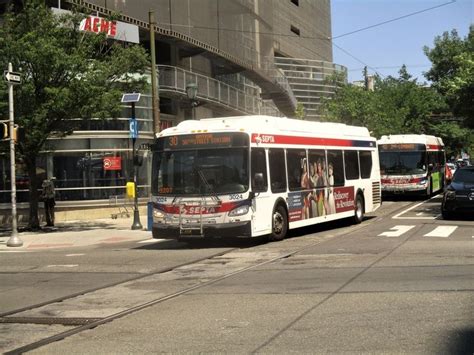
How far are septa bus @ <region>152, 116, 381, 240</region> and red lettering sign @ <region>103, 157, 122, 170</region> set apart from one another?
1129 cm

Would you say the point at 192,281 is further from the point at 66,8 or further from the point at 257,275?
the point at 66,8

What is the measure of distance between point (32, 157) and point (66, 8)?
7564 mm

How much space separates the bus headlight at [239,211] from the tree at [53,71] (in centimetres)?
731

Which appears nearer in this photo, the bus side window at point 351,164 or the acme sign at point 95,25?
the bus side window at point 351,164

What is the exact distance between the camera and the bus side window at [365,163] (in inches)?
781

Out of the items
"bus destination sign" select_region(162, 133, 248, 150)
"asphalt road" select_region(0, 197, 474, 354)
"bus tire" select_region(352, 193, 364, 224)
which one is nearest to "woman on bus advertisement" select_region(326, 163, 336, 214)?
"bus tire" select_region(352, 193, 364, 224)

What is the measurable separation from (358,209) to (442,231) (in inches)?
155

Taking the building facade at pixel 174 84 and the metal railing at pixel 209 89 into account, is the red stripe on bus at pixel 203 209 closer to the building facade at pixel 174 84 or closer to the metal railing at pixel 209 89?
the building facade at pixel 174 84

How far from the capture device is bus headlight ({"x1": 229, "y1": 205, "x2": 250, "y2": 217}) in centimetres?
1363

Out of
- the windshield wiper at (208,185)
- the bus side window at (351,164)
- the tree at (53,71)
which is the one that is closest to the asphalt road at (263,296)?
the windshield wiper at (208,185)

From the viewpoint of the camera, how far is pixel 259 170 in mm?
14117

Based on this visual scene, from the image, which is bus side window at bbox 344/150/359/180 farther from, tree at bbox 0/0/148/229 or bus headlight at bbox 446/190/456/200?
tree at bbox 0/0/148/229

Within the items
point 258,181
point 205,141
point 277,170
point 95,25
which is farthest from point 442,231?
point 95,25

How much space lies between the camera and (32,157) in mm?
20016
